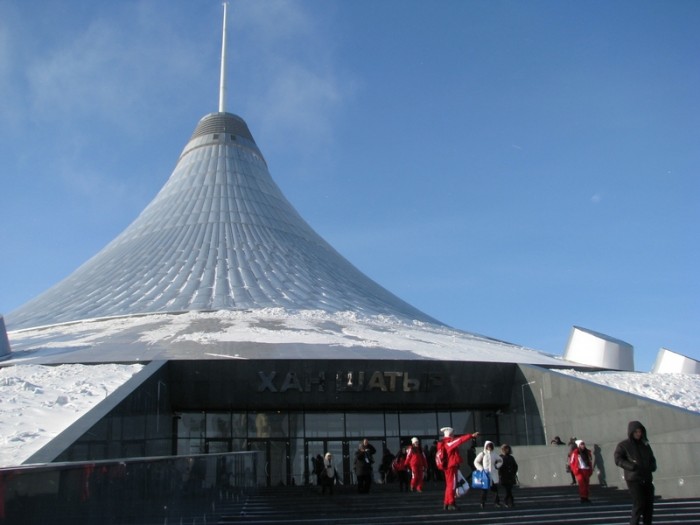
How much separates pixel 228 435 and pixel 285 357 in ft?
7.41

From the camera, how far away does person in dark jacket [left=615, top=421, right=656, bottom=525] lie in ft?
17.1

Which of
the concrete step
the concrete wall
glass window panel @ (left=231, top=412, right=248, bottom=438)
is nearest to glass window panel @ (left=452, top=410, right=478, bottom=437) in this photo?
the concrete wall

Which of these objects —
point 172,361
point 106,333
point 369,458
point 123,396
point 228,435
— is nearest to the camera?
point 123,396

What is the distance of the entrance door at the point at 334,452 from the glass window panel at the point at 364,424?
0.34 meters

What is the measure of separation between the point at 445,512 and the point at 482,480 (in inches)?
28.6

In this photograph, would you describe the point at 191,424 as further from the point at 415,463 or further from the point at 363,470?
the point at 415,463

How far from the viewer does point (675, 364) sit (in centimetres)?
1691

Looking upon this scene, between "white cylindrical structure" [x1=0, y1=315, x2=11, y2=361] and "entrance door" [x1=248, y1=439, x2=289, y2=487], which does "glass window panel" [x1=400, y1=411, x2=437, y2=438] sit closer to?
"entrance door" [x1=248, y1=439, x2=289, y2=487]

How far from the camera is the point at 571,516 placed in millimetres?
7230

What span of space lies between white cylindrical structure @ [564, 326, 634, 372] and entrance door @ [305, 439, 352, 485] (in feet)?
19.7

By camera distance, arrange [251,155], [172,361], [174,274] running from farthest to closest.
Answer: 1. [251,155]
2. [174,274]
3. [172,361]

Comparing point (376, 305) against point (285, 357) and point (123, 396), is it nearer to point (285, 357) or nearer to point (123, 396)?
point (285, 357)

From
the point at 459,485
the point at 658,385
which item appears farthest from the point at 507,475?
the point at 658,385

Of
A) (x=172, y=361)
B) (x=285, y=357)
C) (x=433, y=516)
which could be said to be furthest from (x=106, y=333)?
(x=433, y=516)
